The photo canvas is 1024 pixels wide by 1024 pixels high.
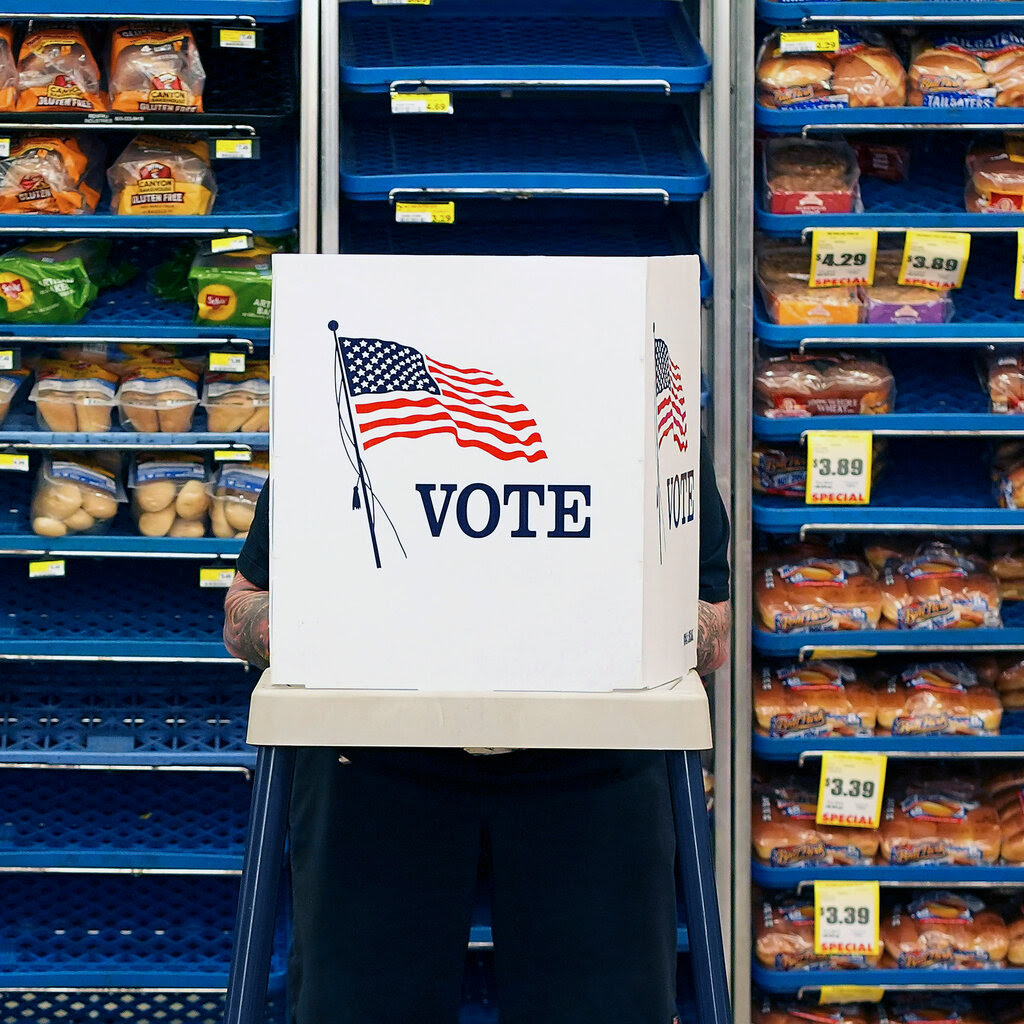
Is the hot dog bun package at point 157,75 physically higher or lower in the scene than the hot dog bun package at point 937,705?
higher

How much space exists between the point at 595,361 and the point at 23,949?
7.04ft

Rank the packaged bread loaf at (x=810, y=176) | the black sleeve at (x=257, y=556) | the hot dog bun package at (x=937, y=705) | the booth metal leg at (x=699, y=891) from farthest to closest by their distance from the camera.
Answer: the hot dog bun package at (x=937, y=705) → the packaged bread loaf at (x=810, y=176) → the black sleeve at (x=257, y=556) → the booth metal leg at (x=699, y=891)

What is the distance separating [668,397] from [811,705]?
1612mm

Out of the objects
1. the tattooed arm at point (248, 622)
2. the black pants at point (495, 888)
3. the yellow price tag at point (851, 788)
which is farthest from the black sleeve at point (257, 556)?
the yellow price tag at point (851, 788)

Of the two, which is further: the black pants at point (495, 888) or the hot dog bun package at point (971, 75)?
the hot dog bun package at point (971, 75)

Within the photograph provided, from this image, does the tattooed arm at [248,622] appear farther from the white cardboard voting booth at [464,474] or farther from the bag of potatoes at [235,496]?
the bag of potatoes at [235,496]

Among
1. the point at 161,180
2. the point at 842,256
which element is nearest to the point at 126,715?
the point at 161,180

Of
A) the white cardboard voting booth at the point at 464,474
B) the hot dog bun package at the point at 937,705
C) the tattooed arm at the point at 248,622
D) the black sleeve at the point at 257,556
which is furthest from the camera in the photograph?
the hot dog bun package at the point at 937,705

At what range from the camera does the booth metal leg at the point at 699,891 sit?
4.84 ft

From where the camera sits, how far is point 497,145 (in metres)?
2.85

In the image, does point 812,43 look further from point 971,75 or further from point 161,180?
point 161,180

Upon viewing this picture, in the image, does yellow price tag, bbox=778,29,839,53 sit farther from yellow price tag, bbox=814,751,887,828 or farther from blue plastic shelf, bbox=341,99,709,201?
yellow price tag, bbox=814,751,887,828

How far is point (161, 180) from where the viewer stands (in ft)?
9.08

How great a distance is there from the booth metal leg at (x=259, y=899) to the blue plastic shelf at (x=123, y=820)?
137cm
